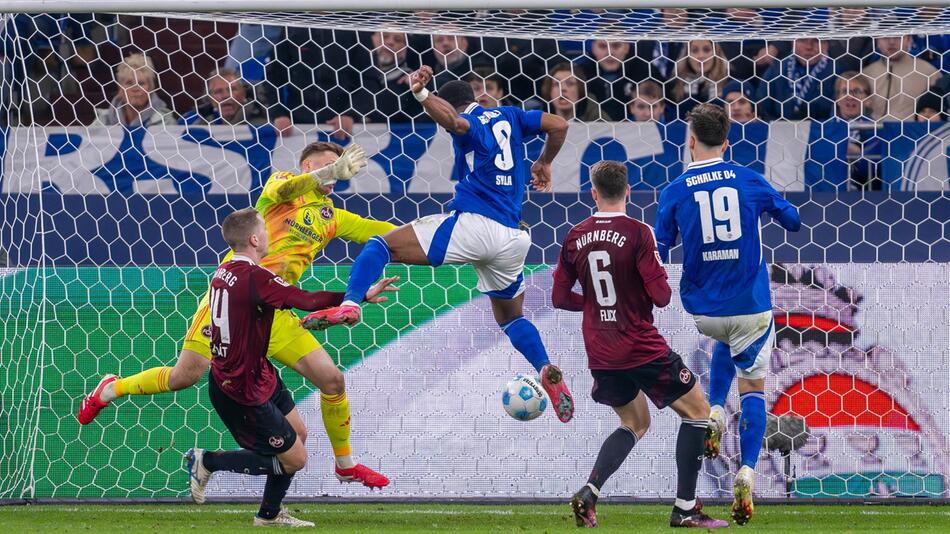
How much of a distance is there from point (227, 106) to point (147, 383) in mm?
3091

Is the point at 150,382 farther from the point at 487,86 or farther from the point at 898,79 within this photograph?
the point at 898,79

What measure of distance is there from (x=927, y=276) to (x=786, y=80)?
2.54 metres

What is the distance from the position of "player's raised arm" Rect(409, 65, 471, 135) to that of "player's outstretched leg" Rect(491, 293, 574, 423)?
39.1 inches

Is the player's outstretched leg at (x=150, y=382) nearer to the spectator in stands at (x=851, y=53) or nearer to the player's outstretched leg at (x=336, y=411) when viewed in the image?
the player's outstretched leg at (x=336, y=411)

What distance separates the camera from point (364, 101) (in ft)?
30.5

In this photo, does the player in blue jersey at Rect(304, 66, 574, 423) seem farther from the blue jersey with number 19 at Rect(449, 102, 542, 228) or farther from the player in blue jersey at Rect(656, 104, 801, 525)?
the player in blue jersey at Rect(656, 104, 801, 525)

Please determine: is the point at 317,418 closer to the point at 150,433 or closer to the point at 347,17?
the point at 150,433

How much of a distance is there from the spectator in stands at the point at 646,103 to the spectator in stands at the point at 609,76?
86 millimetres

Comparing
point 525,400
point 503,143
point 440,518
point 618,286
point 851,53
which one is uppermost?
point 851,53

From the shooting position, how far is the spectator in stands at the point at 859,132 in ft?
28.6

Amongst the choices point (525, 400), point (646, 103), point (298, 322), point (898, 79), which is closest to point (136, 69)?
point (298, 322)

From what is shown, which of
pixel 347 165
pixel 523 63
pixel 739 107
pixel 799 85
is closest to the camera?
pixel 347 165

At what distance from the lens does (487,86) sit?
30.1ft

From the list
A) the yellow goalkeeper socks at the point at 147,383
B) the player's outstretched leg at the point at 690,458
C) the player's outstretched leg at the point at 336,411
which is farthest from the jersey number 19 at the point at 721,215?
the yellow goalkeeper socks at the point at 147,383
